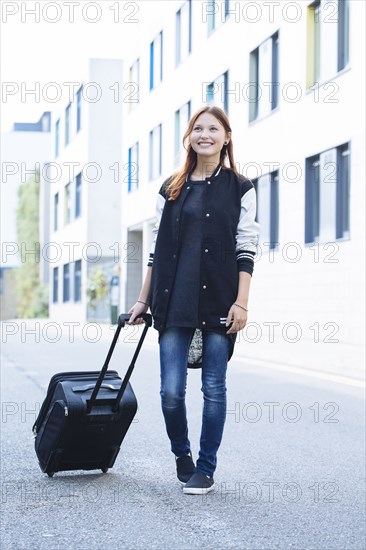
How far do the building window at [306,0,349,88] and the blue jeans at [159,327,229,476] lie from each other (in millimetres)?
13500

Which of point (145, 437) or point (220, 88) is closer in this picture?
point (145, 437)

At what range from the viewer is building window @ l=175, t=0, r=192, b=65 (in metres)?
28.8

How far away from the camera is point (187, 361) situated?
5199 millimetres

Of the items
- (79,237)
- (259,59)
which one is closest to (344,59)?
(259,59)

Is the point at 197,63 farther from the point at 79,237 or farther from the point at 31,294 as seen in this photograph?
the point at 31,294

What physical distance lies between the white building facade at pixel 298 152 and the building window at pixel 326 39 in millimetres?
21

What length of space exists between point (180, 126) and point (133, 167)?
6.45 metres

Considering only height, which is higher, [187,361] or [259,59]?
[259,59]

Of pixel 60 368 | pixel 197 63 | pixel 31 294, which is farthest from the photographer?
pixel 31 294

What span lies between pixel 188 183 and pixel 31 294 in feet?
182

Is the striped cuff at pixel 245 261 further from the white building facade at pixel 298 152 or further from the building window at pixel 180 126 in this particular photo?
the building window at pixel 180 126

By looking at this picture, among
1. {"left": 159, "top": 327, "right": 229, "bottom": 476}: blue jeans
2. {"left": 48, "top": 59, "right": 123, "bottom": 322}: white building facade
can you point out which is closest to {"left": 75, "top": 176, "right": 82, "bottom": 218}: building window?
{"left": 48, "top": 59, "right": 123, "bottom": 322}: white building facade

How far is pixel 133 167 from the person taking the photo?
35938 mm

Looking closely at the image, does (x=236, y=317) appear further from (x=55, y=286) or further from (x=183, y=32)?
(x=55, y=286)
